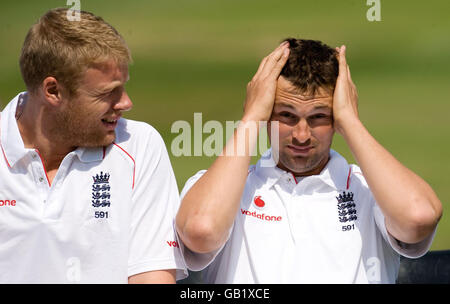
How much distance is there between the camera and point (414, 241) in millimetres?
3289

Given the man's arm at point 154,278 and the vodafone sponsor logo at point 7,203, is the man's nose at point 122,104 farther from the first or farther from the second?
the man's arm at point 154,278

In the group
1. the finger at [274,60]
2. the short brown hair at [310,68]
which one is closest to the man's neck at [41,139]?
the finger at [274,60]

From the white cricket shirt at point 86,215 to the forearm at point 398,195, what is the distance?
3.05ft

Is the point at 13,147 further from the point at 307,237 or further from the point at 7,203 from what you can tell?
the point at 307,237

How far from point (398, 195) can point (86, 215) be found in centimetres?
142

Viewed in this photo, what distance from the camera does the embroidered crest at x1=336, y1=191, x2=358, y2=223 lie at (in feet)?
11.5

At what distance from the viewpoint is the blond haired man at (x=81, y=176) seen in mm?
3387

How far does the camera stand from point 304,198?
3564 mm

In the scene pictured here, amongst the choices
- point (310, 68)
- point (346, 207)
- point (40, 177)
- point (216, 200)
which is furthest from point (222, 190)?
point (40, 177)

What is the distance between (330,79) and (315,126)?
24 cm

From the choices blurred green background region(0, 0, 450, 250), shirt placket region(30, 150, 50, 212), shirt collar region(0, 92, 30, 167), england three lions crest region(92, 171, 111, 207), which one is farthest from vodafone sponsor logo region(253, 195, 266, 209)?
blurred green background region(0, 0, 450, 250)

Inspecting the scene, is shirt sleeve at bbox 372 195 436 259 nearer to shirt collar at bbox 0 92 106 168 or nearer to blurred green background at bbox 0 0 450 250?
shirt collar at bbox 0 92 106 168

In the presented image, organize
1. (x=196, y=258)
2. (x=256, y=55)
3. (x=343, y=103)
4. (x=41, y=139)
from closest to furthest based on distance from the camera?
(x=196, y=258) → (x=343, y=103) → (x=41, y=139) → (x=256, y=55)

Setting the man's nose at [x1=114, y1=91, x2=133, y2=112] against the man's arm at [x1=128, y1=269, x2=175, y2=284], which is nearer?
the man's arm at [x1=128, y1=269, x2=175, y2=284]
